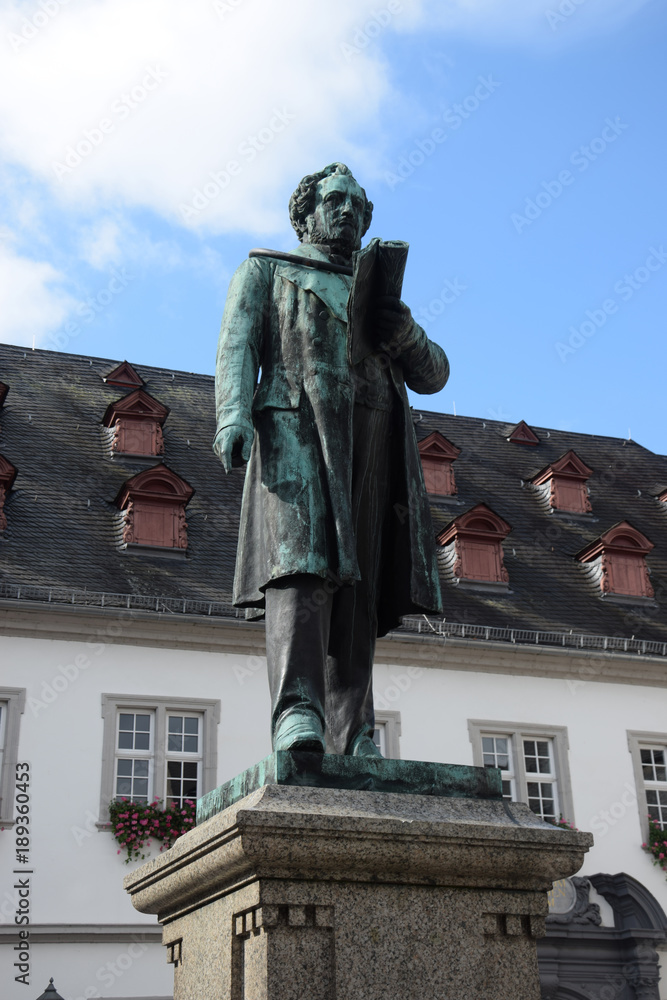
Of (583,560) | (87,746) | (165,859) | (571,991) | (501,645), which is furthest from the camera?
(583,560)

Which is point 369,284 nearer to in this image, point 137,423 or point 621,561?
point 137,423

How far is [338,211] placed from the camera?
4.50 meters

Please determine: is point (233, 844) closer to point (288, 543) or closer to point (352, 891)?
point (352, 891)

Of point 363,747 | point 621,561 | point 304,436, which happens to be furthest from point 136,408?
point 363,747

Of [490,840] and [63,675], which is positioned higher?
[63,675]

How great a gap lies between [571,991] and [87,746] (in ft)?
22.5

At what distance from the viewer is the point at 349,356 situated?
13.9 feet

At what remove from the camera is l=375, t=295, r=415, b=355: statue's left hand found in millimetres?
4254

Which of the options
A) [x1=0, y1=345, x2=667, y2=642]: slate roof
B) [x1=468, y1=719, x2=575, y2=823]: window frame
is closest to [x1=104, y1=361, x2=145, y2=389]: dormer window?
[x1=0, y1=345, x2=667, y2=642]: slate roof

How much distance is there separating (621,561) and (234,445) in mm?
17392

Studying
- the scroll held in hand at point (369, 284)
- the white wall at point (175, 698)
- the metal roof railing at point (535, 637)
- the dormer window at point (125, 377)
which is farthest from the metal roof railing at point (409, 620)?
the scroll held in hand at point (369, 284)

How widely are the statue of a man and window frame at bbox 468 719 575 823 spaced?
13435 millimetres

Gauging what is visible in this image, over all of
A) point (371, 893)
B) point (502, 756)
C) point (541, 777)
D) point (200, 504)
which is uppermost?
point (200, 504)

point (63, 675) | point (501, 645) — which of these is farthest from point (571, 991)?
point (63, 675)
